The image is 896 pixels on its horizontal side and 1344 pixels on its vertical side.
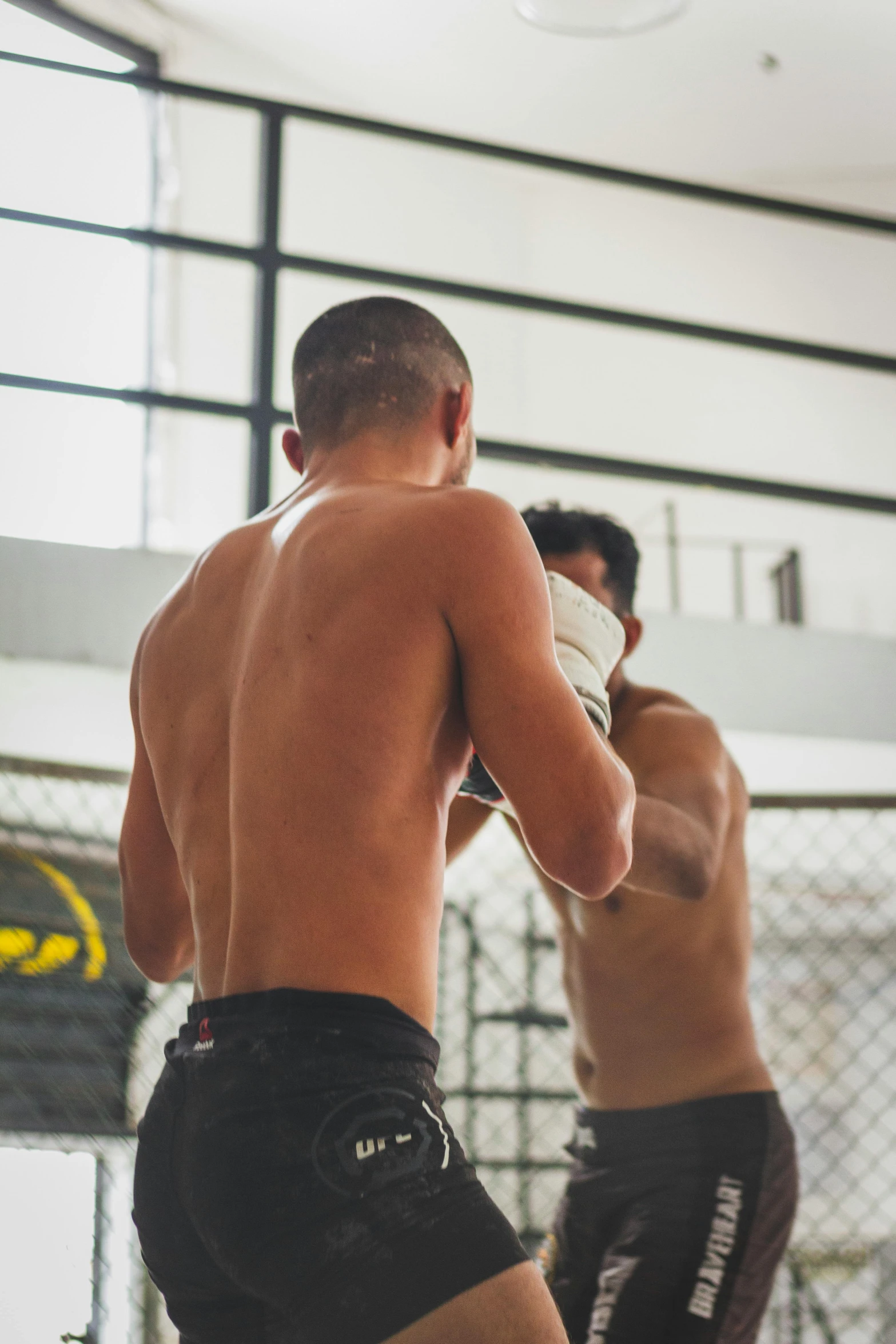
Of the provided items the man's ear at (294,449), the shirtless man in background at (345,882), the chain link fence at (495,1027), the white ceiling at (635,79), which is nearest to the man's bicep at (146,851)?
the shirtless man in background at (345,882)

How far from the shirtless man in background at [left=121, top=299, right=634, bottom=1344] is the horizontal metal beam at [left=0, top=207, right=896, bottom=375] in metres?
1.62

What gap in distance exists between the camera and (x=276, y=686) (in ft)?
3.51

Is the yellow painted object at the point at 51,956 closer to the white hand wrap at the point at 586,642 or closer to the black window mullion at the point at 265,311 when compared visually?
the black window mullion at the point at 265,311

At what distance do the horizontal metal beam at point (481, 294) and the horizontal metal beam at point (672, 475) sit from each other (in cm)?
31

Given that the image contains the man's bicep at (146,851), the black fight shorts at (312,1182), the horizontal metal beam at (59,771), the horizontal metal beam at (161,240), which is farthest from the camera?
the horizontal metal beam at (161,240)

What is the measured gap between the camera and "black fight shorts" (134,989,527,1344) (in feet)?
2.95

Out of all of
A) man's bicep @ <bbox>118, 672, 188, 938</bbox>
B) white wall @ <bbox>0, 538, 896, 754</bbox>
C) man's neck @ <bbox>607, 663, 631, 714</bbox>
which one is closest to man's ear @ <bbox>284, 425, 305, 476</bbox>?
man's bicep @ <bbox>118, 672, 188, 938</bbox>

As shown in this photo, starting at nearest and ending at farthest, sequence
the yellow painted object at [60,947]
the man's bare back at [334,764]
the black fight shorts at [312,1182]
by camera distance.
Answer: the black fight shorts at [312,1182]
the man's bare back at [334,764]
the yellow painted object at [60,947]

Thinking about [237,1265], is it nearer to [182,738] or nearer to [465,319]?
[182,738]

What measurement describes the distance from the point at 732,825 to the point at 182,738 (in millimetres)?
1068

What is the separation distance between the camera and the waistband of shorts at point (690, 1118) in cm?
180

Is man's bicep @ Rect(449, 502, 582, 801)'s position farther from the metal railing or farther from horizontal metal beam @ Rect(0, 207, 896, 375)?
horizontal metal beam @ Rect(0, 207, 896, 375)

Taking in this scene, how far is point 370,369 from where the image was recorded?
1287mm

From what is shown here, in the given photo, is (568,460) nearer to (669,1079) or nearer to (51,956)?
(669,1079)
